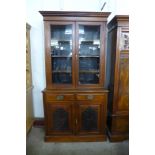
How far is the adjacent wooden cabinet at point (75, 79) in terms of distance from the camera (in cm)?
227

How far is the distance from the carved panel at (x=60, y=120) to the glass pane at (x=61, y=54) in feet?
1.55

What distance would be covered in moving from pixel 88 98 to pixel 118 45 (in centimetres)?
91

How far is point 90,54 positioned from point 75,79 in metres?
0.47

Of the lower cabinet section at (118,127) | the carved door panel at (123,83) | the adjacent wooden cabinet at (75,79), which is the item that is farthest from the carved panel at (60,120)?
the carved door panel at (123,83)

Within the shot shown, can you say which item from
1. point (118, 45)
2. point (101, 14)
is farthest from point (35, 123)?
point (101, 14)

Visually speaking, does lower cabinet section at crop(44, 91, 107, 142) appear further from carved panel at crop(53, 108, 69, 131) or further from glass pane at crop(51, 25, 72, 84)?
glass pane at crop(51, 25, 72, 84)

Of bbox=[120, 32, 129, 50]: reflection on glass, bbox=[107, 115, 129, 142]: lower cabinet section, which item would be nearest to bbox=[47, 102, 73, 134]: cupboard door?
bbox=[107, 115, 129, 142]: lower cabinet section

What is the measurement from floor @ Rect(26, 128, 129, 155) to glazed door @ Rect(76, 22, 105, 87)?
3.08ft

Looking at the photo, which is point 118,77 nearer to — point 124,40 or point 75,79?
point 124,40

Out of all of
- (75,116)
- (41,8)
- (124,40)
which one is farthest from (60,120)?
(41,8)

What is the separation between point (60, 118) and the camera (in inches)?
93.6

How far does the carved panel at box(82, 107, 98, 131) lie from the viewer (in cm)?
237
